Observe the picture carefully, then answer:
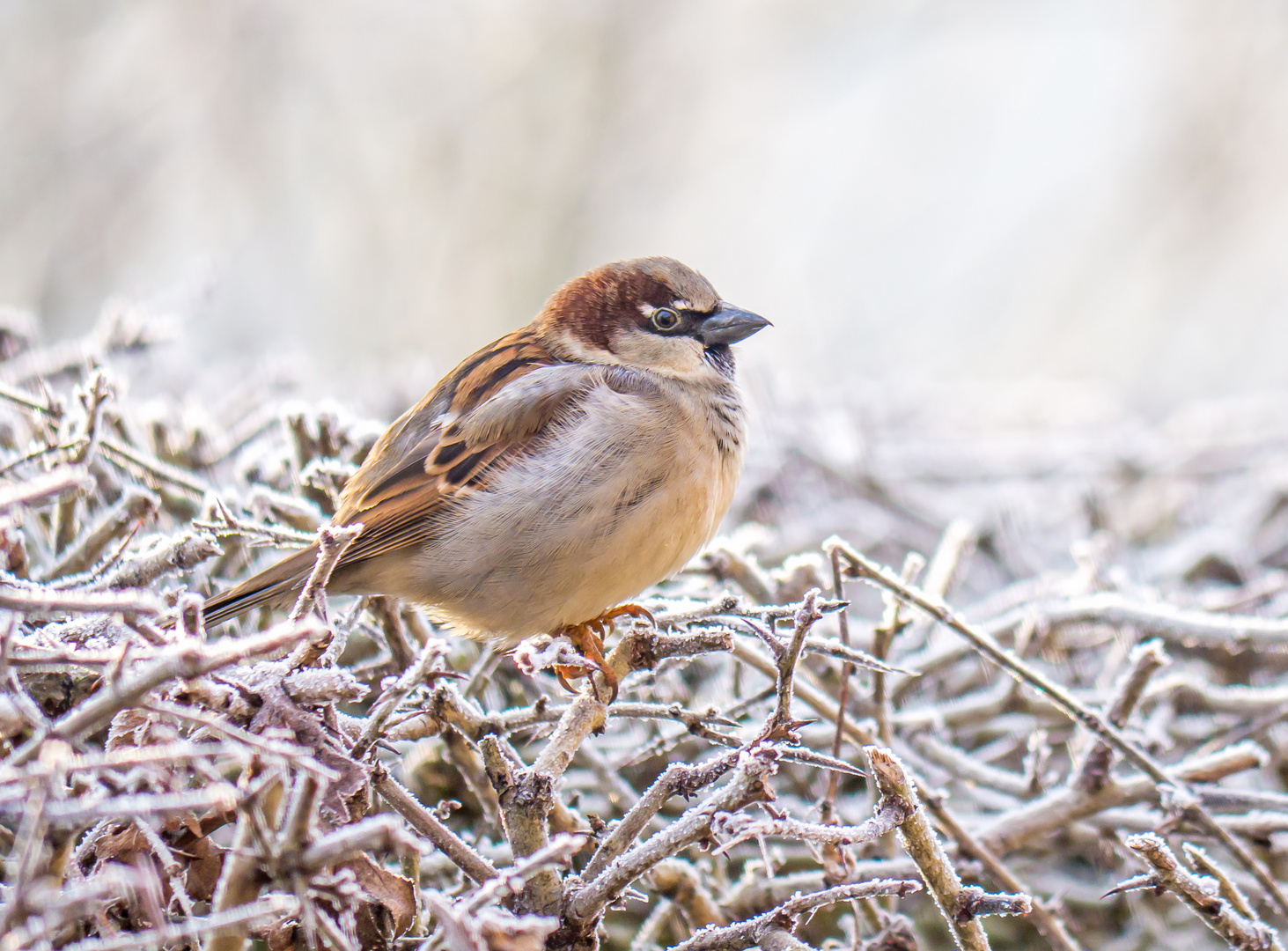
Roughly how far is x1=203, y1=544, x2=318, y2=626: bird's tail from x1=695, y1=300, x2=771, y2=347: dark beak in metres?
1.17

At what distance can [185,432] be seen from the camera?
2336 mm

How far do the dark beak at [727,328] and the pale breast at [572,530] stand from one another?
50 cm

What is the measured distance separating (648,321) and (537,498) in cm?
73

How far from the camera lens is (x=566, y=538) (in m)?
2.08

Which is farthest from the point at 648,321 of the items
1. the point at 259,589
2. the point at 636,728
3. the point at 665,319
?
the point at 259,589

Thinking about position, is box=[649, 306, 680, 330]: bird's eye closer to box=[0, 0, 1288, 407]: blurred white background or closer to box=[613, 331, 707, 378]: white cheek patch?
box=[613, 331, 707, 378]: white cheek patch

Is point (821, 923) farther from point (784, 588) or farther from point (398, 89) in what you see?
point (398, 89)

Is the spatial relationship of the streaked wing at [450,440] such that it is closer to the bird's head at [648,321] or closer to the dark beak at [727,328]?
the bird's head at [648,321]

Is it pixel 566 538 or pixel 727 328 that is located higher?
pixel 727 328

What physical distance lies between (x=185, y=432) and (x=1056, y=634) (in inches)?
72.4

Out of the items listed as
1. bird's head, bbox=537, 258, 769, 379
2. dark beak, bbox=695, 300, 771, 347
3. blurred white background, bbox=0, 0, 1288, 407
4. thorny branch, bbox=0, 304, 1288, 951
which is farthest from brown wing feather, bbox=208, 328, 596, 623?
blurred white background, bbox=0, 0, 1288, 407

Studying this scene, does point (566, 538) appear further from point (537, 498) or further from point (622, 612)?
point (622, 612)

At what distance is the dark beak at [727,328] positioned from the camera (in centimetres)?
265

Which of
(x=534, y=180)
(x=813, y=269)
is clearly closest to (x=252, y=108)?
(x=534, y=180)
